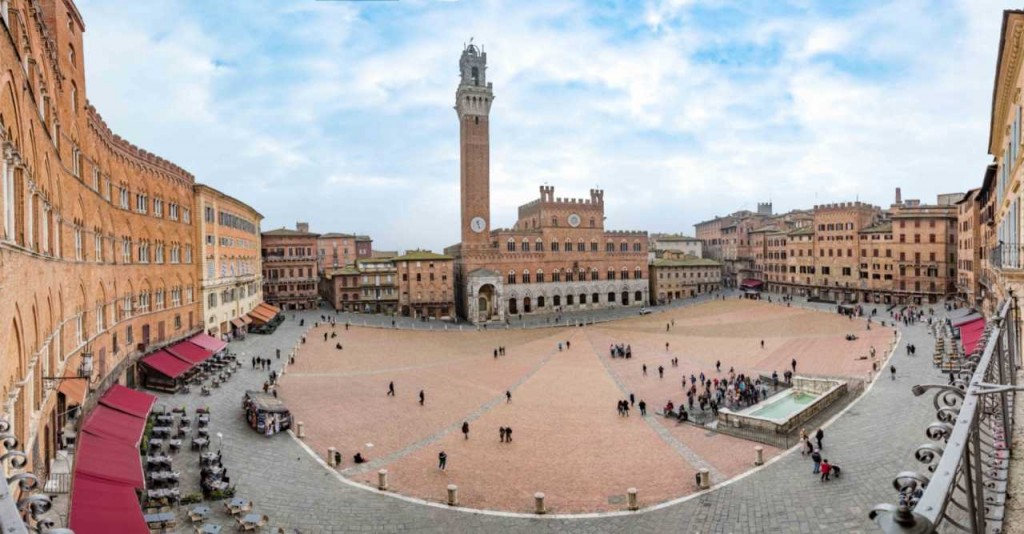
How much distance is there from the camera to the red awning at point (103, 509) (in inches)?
487

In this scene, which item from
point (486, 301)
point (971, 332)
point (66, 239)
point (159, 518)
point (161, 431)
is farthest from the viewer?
point (486, 301)

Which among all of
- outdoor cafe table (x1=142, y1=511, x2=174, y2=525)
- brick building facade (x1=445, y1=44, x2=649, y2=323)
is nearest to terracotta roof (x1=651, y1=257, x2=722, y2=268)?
brick building facade (x1=445, y1=44, x2=649, y2=323)

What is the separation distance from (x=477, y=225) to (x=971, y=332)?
51720 mm

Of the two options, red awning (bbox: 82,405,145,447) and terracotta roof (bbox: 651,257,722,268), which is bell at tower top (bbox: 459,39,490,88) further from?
red awning (bbox: 82,405,145,447)

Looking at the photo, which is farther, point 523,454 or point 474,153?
point 474,153

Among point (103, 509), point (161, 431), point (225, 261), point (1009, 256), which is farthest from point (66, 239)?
point (225, 261)

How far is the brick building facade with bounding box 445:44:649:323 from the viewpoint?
7156cm

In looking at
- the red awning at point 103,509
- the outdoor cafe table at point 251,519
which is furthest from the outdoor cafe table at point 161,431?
the outdoor cafe table at point 251,519

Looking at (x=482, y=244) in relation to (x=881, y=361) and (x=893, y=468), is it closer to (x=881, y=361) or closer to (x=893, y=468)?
(x=881, y=361)

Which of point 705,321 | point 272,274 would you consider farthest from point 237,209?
point 705,321

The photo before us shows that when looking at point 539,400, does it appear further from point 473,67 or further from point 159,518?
point 473,67

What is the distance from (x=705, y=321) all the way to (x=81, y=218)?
54.5m

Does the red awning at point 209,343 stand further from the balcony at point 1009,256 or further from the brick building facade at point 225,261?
the balcony at point 1009,256

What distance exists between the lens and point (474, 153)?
245ft
